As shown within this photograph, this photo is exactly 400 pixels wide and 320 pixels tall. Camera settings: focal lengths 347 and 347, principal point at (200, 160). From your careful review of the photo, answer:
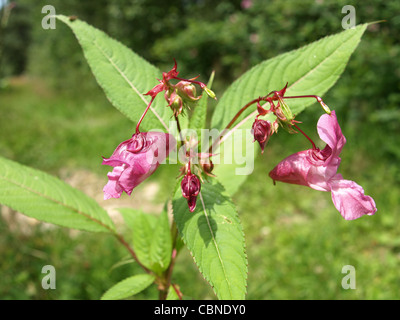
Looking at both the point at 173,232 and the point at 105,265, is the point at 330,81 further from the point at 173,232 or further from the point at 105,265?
the point at 105,265

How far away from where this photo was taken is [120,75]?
1.04 metres

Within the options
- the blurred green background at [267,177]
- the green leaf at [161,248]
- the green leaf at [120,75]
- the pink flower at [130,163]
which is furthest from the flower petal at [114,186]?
the blurred green background at [267,177]

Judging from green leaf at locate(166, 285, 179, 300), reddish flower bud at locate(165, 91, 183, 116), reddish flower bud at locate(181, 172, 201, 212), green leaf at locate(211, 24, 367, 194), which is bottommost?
green leaf at locate(166, 285, 179, 300)

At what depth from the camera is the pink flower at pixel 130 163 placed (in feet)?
2.34

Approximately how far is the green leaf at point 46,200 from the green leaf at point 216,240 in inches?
16.8

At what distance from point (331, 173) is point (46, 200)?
84 centimetres

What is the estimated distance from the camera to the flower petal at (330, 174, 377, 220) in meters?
0.72

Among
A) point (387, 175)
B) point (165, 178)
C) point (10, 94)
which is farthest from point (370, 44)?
point (10, 94)

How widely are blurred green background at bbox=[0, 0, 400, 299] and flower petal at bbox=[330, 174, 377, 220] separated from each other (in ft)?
2.90

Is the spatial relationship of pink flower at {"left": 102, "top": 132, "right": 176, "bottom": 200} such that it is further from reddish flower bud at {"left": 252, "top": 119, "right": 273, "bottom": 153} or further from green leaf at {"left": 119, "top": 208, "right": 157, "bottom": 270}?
green leaf at {"left": 119, "top": 208, "right": 157, "bottom": 270}

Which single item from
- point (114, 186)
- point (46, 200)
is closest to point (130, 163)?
point (114, 186)

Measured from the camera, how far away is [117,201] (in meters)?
4.16

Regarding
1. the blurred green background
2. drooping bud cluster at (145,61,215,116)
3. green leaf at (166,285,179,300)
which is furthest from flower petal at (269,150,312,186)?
the blurred green background

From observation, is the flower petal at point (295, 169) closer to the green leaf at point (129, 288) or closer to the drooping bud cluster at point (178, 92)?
the drooping bud cluster at point (178, 92)
